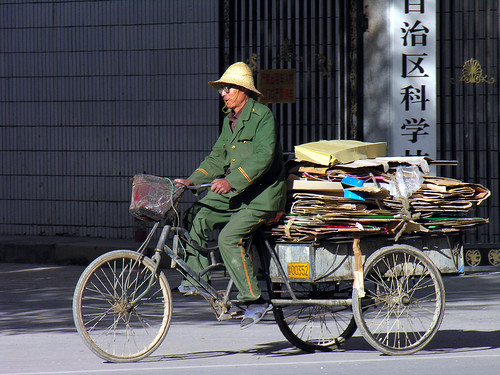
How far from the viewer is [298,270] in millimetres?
6332

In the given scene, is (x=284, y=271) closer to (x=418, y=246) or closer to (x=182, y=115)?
(x=418, y=246)

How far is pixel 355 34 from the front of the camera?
11883 millimetres

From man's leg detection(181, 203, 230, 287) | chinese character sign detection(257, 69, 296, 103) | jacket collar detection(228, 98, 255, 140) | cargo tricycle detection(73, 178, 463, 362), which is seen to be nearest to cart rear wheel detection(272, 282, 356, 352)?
cargo tricycle detection(73, 178, 463, 362)

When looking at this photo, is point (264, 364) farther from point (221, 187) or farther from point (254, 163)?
point (254, 163)

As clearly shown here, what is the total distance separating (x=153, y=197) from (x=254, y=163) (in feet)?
2.24

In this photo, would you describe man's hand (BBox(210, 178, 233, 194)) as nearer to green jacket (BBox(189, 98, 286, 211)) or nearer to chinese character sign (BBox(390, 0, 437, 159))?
green jacket (BBox(189, 98, 286, 211))

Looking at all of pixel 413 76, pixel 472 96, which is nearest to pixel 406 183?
pixel 413 76

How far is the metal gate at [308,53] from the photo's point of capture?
471 inches

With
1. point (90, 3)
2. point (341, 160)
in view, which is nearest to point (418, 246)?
point (341, 160)

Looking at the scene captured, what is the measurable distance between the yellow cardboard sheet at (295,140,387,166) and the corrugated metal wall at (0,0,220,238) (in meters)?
6.24

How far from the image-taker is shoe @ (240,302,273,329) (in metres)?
6.23

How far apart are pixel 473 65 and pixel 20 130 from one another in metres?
6.32

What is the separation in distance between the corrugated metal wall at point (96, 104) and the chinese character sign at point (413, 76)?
2674 mm

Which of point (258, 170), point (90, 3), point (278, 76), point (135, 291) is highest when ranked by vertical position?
point (90, 3)
